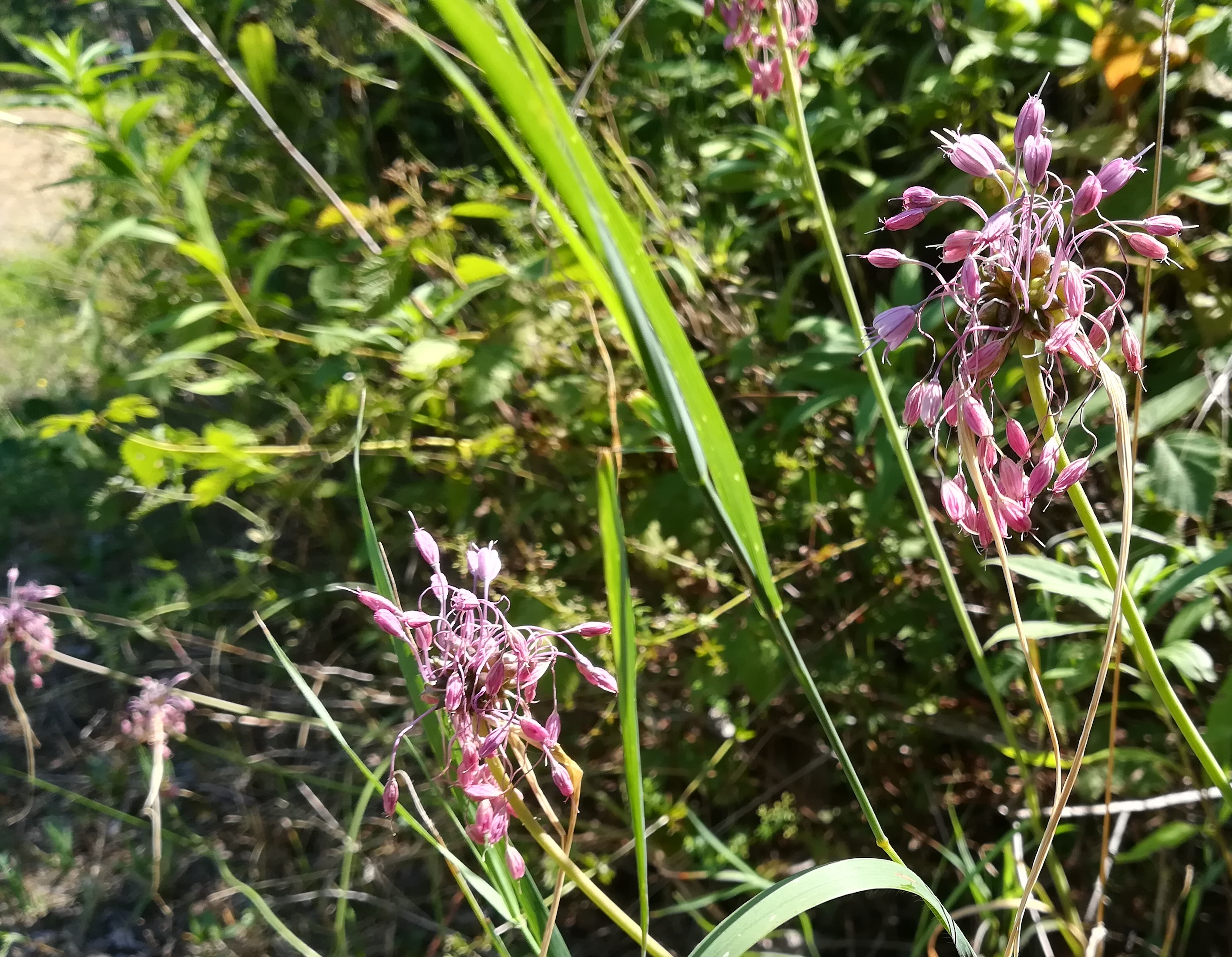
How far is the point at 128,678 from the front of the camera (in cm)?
174

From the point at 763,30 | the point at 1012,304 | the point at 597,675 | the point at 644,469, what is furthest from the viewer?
the point at 644,469

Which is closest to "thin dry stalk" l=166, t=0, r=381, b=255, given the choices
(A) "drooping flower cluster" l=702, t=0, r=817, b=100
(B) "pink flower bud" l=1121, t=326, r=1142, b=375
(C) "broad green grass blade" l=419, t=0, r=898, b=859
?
(A) "drooping flower cluster" l=702, t=0, r=817, b=100

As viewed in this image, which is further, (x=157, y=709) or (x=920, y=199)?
(x=157, y=709)

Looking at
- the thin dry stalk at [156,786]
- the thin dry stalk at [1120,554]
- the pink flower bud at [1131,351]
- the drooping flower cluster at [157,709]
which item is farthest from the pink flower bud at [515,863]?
the drooping flower cluster at [157,709]

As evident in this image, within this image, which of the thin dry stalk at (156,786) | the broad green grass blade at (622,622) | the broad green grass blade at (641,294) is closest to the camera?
the broad green grass blade at (641,294)

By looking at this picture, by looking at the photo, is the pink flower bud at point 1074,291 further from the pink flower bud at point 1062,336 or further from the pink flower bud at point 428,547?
the pink flower bud at point 428,547

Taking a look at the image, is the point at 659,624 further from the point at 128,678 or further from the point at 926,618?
the point at 128,678

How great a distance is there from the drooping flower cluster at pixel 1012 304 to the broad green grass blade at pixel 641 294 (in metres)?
0.14

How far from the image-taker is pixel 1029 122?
1.87 ft

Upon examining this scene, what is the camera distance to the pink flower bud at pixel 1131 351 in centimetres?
56

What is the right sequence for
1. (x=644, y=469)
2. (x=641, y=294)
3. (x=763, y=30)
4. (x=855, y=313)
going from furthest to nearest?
(x=644, y=469)
(x=763, y=30)
(x=855, y=313)
(x=641, y=294)

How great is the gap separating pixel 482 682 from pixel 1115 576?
18.1 inches

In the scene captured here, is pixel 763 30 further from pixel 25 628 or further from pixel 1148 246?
pixel 25 628

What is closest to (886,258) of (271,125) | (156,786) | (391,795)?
(391,795)
